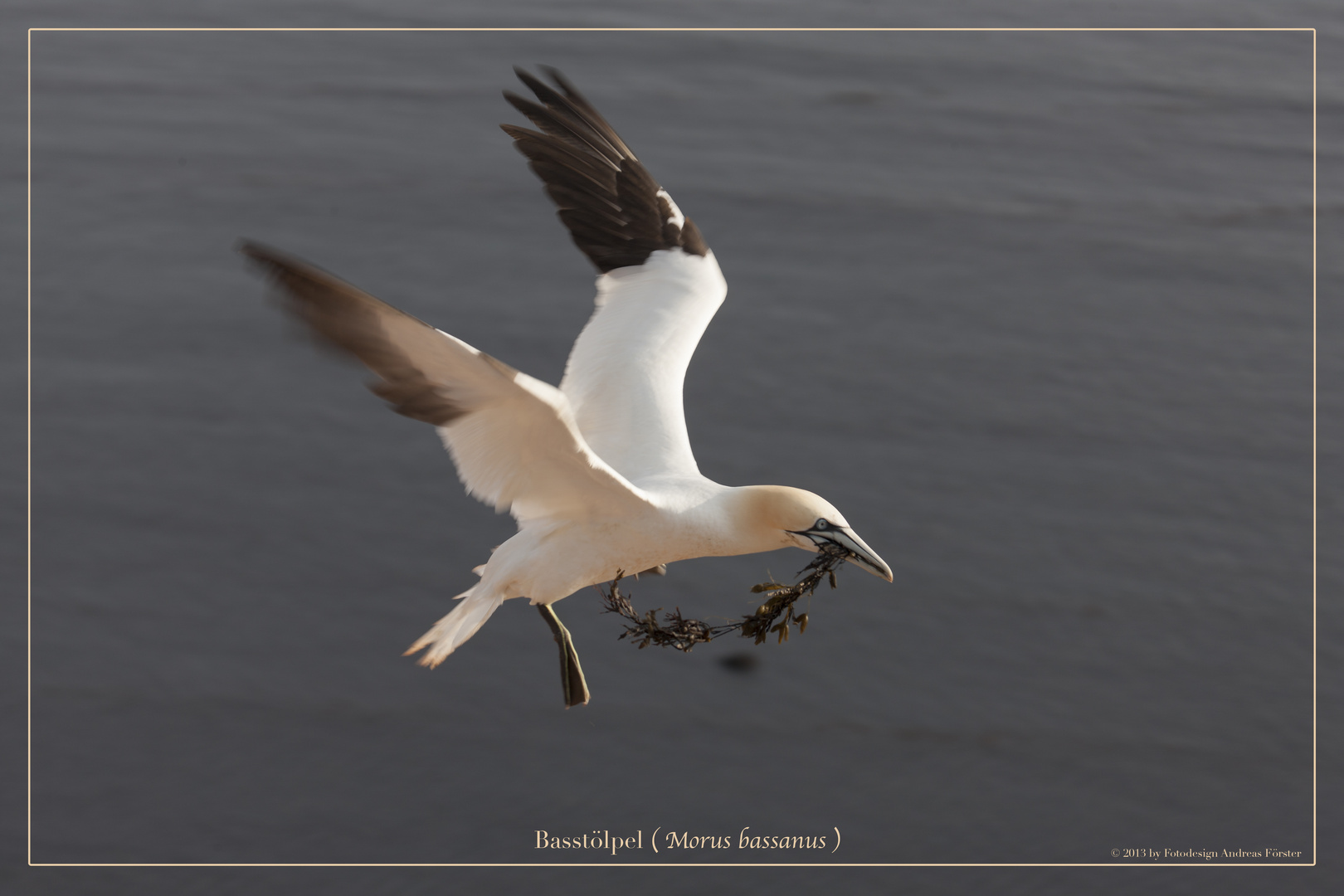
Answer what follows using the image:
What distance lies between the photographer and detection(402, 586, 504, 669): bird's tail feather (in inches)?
191

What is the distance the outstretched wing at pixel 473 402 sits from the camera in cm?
385

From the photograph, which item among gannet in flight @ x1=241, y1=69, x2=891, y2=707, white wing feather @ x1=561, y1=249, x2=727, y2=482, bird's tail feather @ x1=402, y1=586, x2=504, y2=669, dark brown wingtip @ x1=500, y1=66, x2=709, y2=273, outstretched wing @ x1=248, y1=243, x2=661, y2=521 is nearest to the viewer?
outstretched wing @ x1=248, y1=243, x2=661, y2=521

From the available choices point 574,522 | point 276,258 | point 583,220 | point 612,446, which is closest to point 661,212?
point 583,220

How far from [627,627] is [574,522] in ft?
1.40

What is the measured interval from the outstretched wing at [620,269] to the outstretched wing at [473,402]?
2.87ft

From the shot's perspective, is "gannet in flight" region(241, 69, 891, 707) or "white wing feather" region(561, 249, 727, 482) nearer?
"gannet in flight" region(241, 69, 891, 707)

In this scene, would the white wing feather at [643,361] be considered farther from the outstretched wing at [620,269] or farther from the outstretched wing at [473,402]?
the outstretched wing at [473,402]

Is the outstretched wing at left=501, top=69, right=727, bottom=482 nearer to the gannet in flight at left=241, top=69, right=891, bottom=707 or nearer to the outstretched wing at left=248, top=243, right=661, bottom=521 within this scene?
the gannet in flight at left=241, top=69, right=891, bottom=707

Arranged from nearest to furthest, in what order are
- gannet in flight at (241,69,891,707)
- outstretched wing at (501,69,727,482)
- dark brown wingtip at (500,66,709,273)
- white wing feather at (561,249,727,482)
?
gannet in flight at (241,69,891,707), white wing feather at (561,249,727,482), outstretched wing at (501,69,727,482), dark brown wingtip at (500,66,709,273)

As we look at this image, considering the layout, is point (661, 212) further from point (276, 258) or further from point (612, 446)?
point (276, 258)

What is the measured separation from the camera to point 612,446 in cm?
526

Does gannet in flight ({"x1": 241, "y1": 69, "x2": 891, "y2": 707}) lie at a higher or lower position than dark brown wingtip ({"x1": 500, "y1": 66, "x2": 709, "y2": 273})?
lower

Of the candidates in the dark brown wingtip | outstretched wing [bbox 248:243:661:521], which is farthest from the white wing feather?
outstretched wing [bbox 248:243:661:521]

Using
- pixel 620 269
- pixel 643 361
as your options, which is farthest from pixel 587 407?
pixel 620 269
